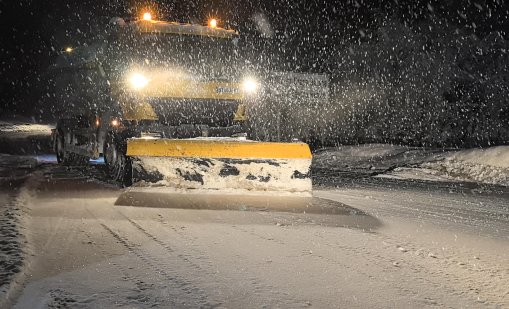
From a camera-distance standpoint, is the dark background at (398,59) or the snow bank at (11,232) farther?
the dark background at (398,59)

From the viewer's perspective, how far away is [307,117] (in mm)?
21938

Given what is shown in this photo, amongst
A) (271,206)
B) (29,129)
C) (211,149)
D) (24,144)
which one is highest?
(29,129)

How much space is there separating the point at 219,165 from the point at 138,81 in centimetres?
213

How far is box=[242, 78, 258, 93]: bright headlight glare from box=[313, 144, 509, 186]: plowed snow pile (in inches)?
130

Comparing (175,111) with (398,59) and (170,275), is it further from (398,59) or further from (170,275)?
(398,59)

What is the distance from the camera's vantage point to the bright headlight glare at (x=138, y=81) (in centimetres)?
740

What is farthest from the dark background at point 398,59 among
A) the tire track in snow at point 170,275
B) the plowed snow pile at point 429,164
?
the tire track in snow at point 170,275

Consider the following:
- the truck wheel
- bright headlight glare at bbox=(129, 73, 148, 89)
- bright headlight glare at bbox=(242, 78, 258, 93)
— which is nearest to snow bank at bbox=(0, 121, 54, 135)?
the truck wheel

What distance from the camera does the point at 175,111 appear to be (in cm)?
757

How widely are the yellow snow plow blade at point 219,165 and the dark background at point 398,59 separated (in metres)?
8.21

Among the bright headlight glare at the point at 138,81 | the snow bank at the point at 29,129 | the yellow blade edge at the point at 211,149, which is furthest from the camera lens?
the snow bank at the point at 29,129

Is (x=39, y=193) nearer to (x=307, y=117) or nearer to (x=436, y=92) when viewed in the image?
(x=436, y=92)

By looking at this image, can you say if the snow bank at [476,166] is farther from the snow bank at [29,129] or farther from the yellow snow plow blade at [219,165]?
the snow bank at [29,129]

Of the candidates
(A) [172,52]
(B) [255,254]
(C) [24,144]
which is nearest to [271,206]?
(B) [255,254]
